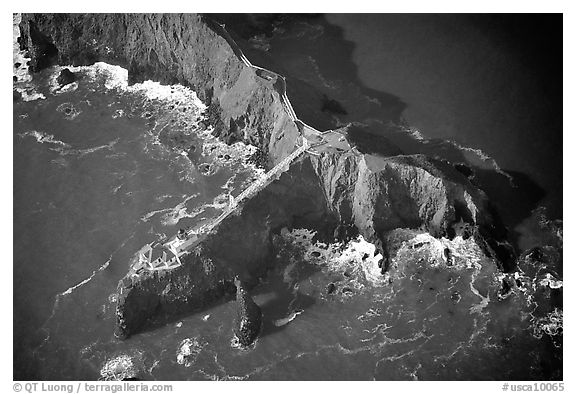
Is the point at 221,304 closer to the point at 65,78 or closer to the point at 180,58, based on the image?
the point at 180,58

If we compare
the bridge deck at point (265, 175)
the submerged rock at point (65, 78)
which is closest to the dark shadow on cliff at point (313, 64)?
the bridge deck at point (265, 175)

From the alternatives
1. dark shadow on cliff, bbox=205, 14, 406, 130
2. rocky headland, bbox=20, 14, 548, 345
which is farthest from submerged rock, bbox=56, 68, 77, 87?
dark shadow on cliff, bbox=205, 14, 406, 130

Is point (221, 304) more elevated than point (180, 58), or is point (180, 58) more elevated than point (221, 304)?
point (180, 58)

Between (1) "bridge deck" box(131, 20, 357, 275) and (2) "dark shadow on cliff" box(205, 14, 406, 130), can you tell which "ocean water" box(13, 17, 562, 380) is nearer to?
(1) "bridge deck" box(131, 20, 357, 275)

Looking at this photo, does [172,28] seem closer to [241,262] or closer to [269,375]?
[241,262]

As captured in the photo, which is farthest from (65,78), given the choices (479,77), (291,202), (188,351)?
(479,77)

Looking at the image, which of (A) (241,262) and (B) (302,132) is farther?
(B) (302,132)

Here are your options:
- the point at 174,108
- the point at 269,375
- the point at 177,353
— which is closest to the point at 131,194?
the point at 174,108
